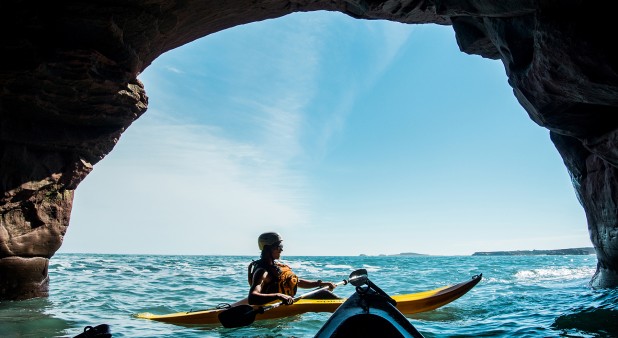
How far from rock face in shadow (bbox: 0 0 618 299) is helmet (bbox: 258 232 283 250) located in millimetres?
4549

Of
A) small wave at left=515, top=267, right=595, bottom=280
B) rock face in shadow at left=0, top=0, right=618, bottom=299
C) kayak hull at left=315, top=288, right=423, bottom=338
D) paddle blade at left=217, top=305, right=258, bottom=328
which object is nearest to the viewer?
kayak hull at left=315, top=288, right=423, bottom=338

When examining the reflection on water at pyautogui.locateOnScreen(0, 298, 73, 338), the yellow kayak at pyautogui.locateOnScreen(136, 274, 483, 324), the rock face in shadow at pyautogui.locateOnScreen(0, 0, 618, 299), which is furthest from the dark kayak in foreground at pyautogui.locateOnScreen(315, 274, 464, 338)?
the reflection on water at pyautogui.locateOnScreen(0, 298, 73, 338)

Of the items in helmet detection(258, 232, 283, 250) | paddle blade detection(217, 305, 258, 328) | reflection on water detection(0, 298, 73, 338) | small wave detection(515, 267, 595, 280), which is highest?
helmet detection(258, 232, 283, 250)

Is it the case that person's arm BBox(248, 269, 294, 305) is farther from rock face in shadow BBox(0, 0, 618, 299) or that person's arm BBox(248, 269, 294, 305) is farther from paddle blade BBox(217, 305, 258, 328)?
rock face in shadow BBox(0, 0, 618, 299)

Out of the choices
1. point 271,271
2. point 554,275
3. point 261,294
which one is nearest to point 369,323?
point 261,294

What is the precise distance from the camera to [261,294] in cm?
563

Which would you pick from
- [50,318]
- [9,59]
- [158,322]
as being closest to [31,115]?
[9,59]

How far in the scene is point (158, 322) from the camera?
672cm

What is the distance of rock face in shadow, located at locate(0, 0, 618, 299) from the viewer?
489 centimetres

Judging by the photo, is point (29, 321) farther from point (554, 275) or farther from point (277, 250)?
point (554, 275)

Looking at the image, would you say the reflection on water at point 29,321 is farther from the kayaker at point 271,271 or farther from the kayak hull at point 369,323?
the kayak hull at point 369,323

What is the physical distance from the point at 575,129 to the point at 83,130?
1083 centimetres

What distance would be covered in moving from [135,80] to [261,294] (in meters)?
6.29

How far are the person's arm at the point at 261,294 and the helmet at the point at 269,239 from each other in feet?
1.46
